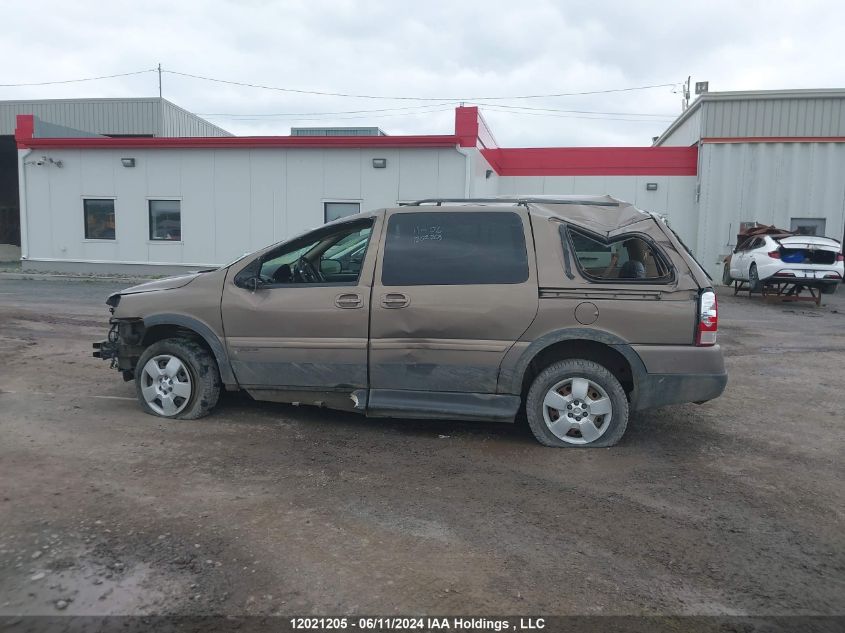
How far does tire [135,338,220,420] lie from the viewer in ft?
19.0

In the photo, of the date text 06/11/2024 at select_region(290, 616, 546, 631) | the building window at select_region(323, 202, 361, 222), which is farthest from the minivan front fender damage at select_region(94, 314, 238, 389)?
the building window at select_region(323, 202, 361, 222)

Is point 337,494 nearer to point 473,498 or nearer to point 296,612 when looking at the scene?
point 473,498

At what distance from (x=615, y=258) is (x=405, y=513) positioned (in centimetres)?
253

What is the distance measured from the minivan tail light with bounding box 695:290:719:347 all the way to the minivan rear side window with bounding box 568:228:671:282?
0.37 metres

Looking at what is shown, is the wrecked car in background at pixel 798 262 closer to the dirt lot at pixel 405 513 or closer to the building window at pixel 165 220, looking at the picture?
the dirt lot at pixel 405 513

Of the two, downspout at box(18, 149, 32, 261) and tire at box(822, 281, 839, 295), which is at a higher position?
downspout at box(18, 149, 32, 261)

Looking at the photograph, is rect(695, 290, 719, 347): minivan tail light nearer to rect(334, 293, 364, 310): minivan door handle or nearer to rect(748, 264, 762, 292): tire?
rect(334, 293, 364, 310): minivan door handle

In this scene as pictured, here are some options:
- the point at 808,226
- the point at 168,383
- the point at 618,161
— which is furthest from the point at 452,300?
the point at 808,226

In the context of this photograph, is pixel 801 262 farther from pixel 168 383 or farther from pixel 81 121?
pixel 81 121

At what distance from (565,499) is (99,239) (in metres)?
19.9

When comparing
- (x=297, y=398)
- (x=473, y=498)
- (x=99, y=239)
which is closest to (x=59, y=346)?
(x=297, y=398)

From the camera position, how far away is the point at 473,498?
4.32 m

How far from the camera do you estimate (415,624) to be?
9.64 ft

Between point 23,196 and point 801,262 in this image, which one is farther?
point 23,196
